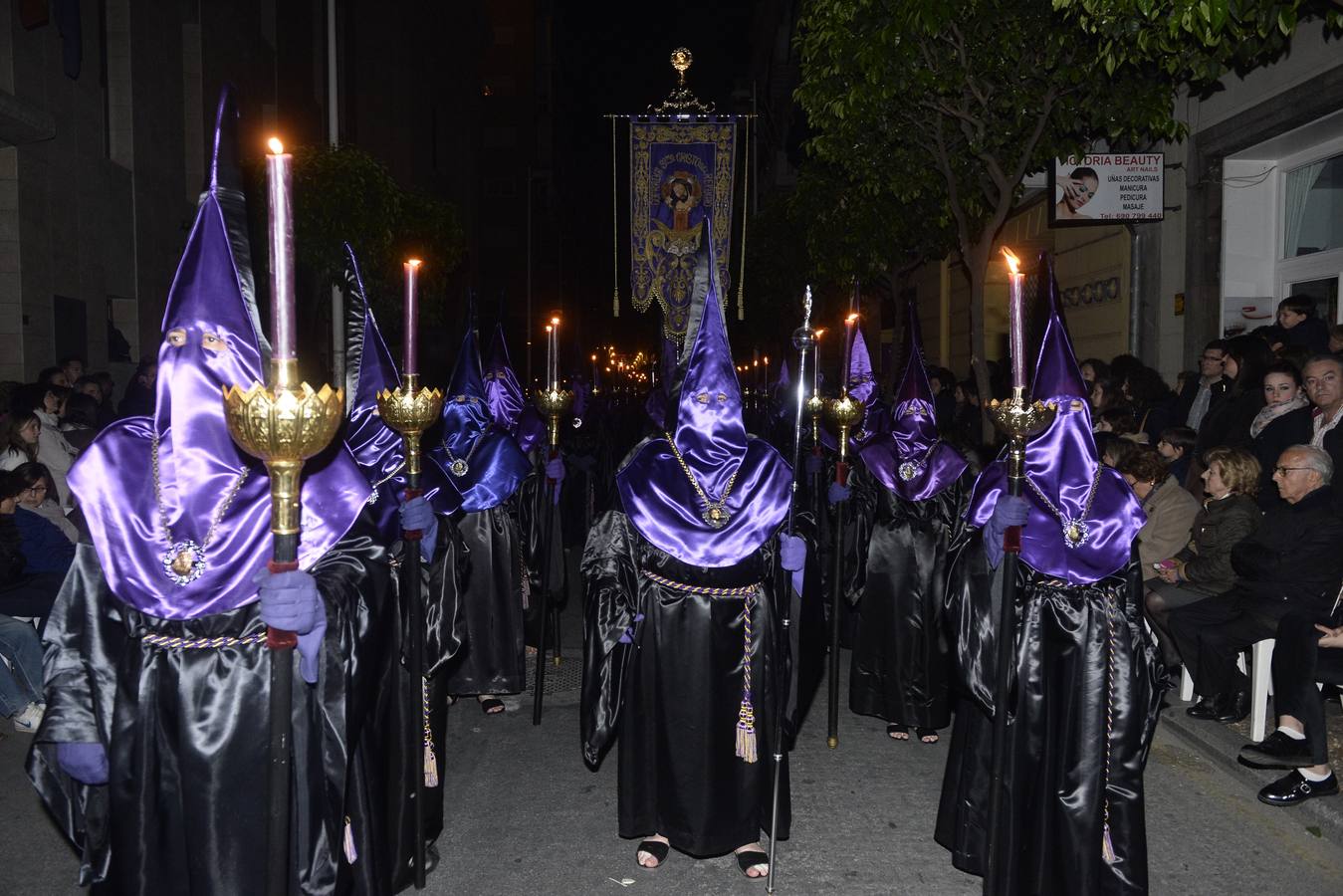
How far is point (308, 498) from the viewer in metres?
3.62

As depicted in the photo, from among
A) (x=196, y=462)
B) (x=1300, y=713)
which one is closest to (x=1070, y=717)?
(x=1300, y=713)

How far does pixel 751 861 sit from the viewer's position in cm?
481

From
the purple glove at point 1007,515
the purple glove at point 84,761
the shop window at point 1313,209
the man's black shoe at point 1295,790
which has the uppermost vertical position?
the shop window at point 1313,209

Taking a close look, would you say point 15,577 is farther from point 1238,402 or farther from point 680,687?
point 1238,402

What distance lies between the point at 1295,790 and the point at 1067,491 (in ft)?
9.18

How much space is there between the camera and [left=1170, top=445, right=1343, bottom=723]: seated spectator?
6.17 m

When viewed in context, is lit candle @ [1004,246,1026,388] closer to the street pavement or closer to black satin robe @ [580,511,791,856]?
black satin robe @ [580,511,791,856]

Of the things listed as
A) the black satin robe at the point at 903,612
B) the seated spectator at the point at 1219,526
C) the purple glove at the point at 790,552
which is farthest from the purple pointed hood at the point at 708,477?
the seated spectator at the point at 1219,526

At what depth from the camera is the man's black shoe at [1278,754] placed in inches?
228

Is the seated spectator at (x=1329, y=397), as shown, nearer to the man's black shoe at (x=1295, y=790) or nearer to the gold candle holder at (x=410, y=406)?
the man's black shoe at (x=1295, y=790)

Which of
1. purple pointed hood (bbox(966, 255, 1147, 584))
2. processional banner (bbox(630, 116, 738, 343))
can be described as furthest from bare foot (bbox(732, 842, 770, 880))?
processional banner (bbox(630, 116, 738, 343))

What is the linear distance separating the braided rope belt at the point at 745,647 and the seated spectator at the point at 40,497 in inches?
214

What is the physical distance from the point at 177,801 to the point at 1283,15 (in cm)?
703

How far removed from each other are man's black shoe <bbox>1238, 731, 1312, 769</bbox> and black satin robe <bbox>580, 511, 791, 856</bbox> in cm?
308
